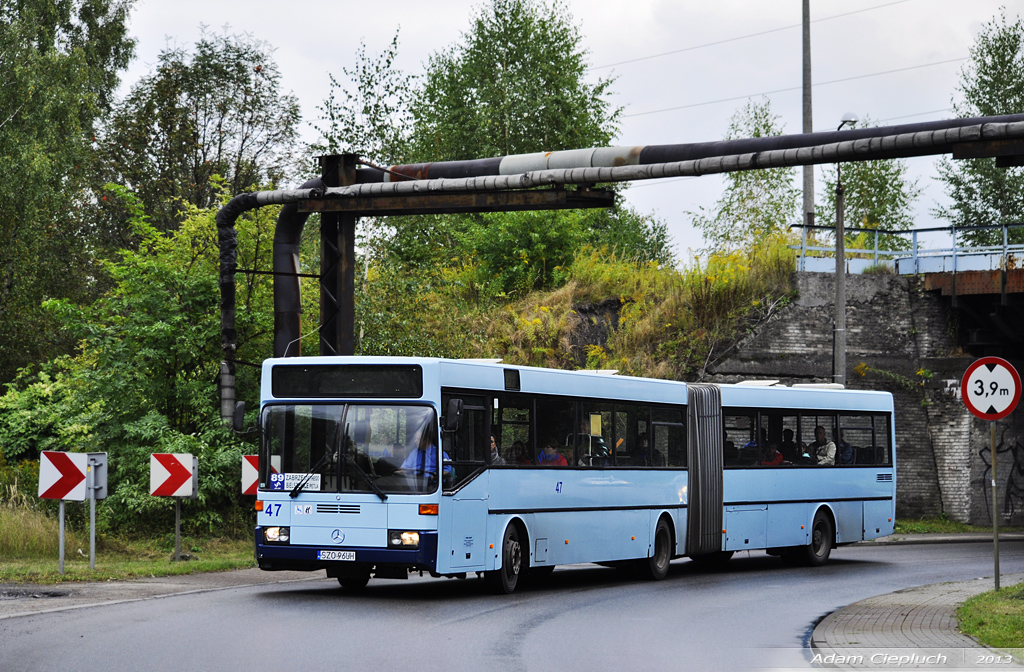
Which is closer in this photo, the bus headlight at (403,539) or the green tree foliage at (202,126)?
the bus headlight at (403,539)

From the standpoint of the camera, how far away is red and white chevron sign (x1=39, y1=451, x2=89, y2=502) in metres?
16.5

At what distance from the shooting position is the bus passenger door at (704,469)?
62.6 ft

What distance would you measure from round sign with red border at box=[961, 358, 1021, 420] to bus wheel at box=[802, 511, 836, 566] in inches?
271

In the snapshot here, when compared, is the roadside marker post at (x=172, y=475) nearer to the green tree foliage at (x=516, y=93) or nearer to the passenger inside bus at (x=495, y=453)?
the passenger inside bus at (x=495, y=453)

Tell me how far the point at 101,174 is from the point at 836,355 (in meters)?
27.4

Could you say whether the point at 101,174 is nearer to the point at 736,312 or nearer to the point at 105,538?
the point at 736,312

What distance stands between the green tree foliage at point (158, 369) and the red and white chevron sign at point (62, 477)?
4.43 metres

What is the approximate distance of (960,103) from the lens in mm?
55344

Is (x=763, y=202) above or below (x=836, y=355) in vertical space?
above

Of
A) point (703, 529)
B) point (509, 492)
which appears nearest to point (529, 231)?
point (703, 529)

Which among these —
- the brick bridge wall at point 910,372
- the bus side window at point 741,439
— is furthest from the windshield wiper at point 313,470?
the brick bridge wall at point 910,372

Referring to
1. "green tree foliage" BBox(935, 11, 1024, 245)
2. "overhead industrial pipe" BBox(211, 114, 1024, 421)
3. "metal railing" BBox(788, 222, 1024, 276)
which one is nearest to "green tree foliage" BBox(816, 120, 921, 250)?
"green tree foliage" BBox(935, 11, 1024, 245)

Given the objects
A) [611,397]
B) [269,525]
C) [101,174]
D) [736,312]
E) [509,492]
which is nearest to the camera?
[269,525]

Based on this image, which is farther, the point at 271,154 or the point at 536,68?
the point at 536,68
